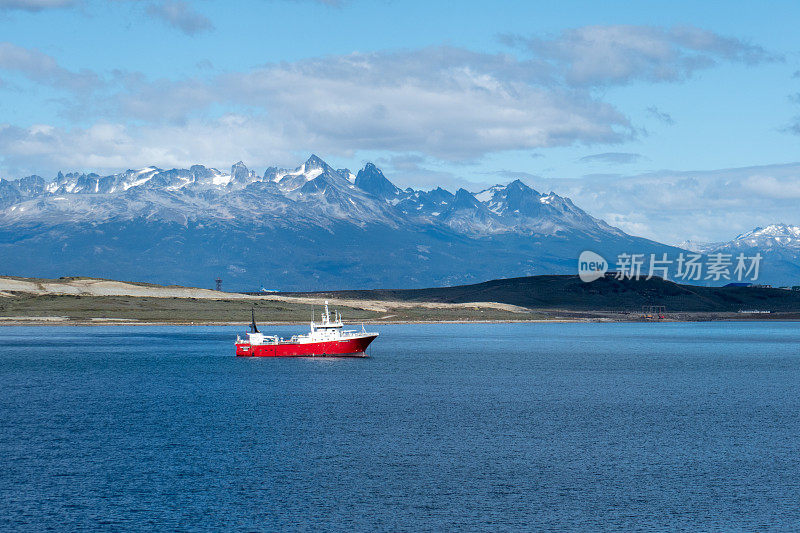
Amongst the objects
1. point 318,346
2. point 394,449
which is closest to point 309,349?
point 318,346

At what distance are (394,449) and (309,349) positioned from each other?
86.0m

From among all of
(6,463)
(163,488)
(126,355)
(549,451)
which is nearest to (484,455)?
(549,451)

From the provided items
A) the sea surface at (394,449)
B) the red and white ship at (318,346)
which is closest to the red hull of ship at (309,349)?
the red and white ship at (318,346)

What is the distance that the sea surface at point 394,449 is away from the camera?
1993 inches

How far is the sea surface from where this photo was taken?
166ft

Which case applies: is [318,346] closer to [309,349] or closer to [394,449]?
[309,349]

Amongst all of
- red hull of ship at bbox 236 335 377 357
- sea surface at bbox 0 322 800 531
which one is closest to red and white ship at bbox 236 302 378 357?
red hull of ship at bbox 236 335 377 357

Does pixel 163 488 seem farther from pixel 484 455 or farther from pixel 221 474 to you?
pixel 484 455

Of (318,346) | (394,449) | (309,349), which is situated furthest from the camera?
(309,349)

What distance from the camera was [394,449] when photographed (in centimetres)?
6788

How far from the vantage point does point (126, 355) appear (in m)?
153

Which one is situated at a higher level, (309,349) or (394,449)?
(309,349)

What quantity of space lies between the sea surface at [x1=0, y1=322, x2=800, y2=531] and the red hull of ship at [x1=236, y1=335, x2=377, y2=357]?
2350 cm

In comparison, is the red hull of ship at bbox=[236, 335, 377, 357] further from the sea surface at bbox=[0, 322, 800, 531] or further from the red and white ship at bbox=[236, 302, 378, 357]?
the sea surface at bbox=[0, 322, 800, 531]
